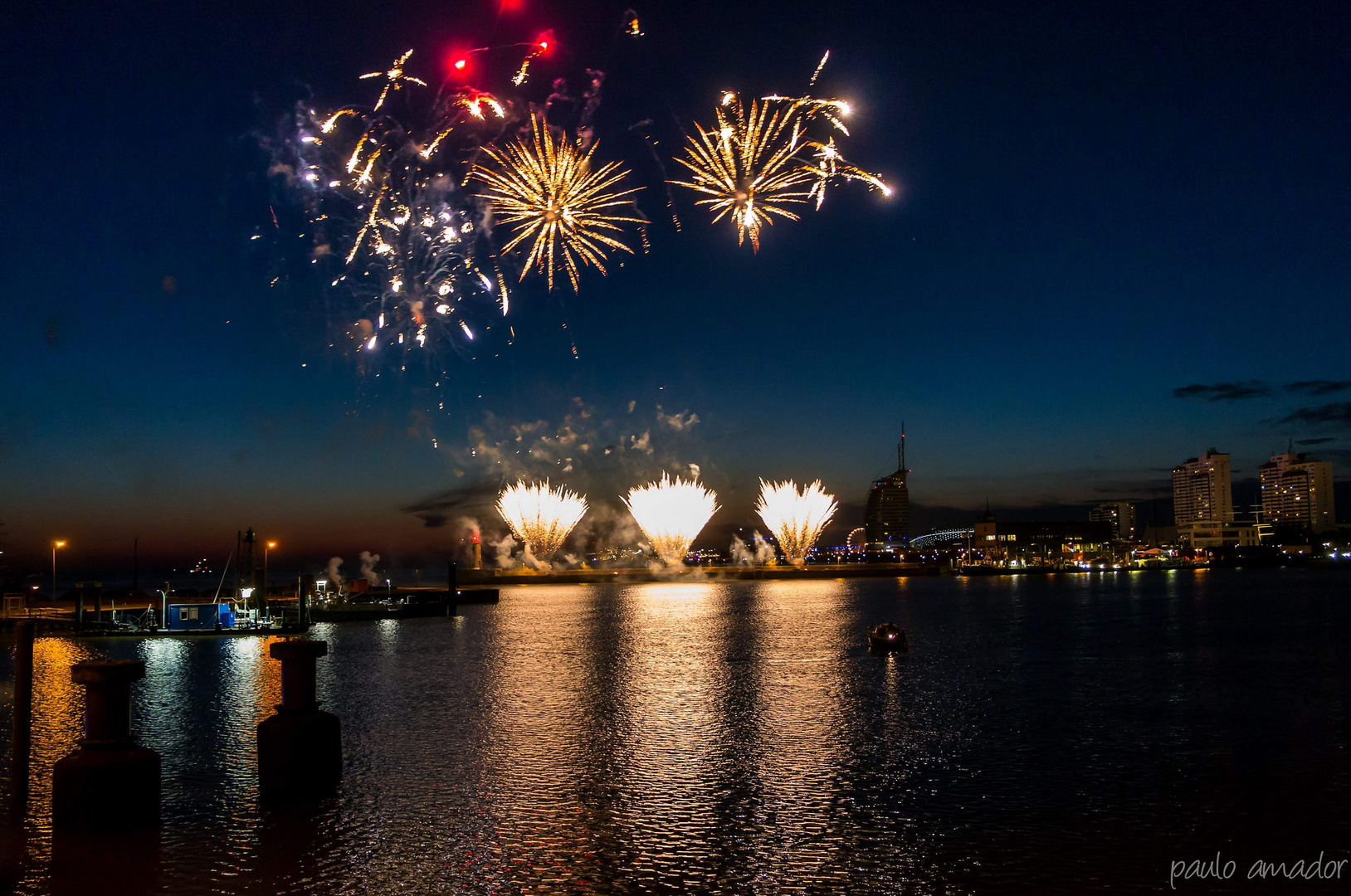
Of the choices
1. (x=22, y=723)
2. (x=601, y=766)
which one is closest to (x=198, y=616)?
(x=601, y=766)

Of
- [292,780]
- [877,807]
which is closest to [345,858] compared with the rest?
[292,780]

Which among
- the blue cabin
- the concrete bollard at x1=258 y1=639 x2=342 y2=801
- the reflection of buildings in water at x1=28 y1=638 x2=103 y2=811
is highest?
the concrete bollard at x1=258 y1=639 x2=342 y2=801

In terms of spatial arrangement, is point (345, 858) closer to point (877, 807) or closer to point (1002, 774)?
point (877, 807)

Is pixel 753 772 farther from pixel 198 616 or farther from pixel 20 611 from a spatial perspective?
pixel 20 611

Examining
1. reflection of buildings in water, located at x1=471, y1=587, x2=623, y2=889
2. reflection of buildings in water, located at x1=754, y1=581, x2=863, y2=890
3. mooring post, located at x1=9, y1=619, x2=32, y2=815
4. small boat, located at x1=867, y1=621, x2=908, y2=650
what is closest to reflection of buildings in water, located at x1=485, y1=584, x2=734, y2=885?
reflection of buildings in water, located at x1=471, y1=587, x2=623, y2=889

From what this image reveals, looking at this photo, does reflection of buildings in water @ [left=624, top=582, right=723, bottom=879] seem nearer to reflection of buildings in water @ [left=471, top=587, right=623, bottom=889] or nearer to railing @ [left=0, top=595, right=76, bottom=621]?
reflection of buildings in water @ [left=471, top=587, right=623, bottom=889]

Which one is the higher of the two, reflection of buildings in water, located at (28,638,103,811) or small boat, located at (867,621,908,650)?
reflection of buildings in water, located at (28,638,103,811)
